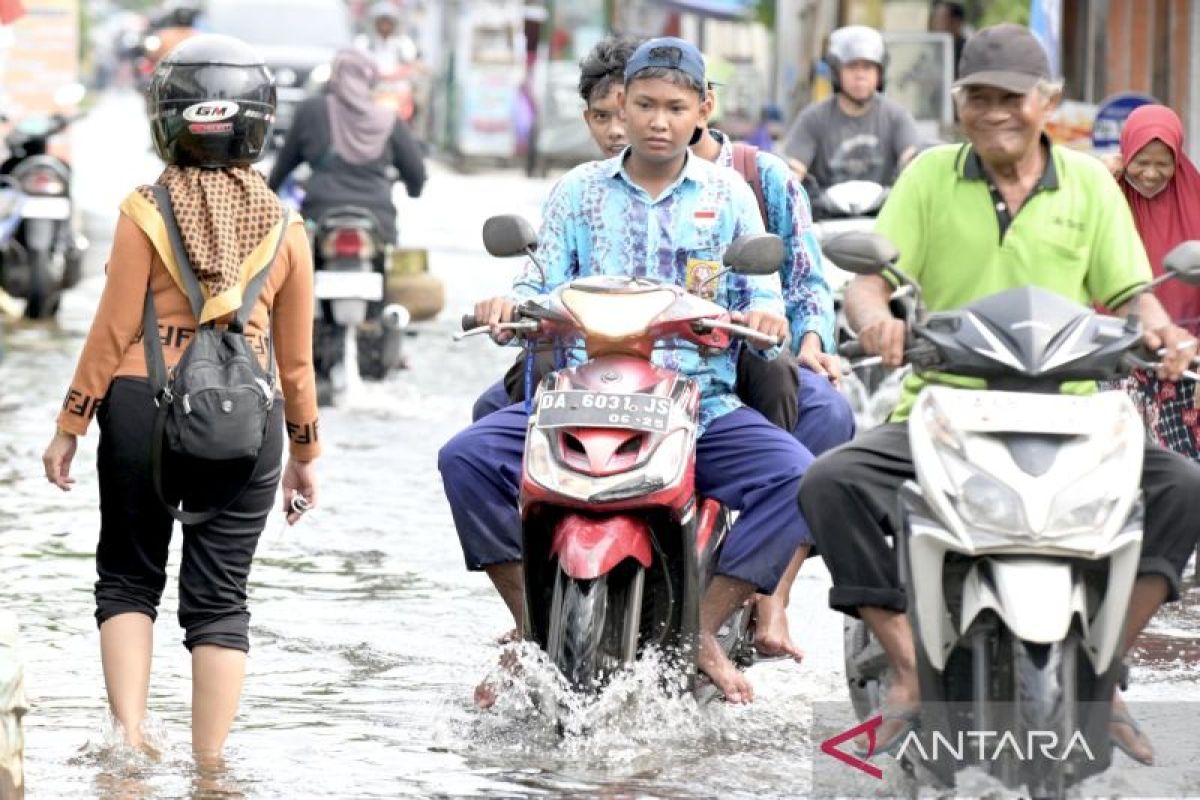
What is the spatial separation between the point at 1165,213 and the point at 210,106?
13.3 feet

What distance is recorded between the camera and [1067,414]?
5492 millimetres

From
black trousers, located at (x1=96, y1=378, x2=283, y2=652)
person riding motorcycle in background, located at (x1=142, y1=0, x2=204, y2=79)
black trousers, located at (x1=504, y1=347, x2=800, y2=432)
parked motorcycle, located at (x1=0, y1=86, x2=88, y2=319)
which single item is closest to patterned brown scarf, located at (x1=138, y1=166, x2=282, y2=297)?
black trousers, located at (x1=96, y1=378, x2=283, y2=652)

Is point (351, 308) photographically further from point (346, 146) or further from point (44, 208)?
point (44, 208)

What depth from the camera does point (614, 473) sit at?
21.5 ft

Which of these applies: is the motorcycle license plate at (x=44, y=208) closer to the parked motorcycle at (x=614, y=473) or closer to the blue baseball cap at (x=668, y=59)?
the blue baseball cap at (x=668, y=59)

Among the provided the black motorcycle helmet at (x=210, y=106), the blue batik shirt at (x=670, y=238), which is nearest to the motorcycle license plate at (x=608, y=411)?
the blue batik shirt at (x=670, y=238)

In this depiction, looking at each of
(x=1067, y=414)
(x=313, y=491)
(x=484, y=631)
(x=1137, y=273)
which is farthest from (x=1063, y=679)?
(x=484, y=631)

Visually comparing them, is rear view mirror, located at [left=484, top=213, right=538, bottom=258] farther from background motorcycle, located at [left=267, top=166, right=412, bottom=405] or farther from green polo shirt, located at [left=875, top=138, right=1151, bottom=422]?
background motorcycle, located at [left=267, top=166, right=412, bottom=405]

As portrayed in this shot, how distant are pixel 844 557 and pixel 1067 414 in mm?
691

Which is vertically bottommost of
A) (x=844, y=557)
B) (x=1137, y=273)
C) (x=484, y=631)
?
(x=484, y=631)

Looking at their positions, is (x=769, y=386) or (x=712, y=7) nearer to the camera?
(x=769, y=386)

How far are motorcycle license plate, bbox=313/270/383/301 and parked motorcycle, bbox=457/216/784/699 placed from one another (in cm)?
757

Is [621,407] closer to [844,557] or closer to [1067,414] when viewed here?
[844,557]

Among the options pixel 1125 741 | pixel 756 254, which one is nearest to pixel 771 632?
pixel 756 254
